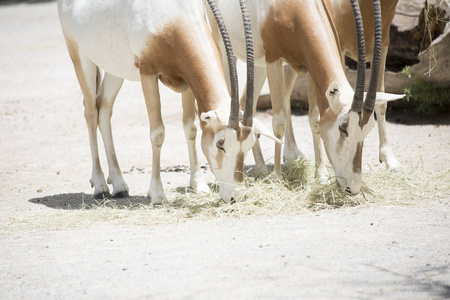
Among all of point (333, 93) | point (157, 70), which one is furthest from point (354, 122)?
point (157, 70)

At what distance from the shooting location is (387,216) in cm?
452

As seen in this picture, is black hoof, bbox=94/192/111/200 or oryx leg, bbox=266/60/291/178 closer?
oryx leg, bbox=266/60/291/178

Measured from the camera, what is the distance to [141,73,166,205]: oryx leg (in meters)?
5.55

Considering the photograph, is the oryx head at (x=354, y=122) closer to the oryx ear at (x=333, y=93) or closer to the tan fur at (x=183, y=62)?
the oryx ear at (x=333, y=93)

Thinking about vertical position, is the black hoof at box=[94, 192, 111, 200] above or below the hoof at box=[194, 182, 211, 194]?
below

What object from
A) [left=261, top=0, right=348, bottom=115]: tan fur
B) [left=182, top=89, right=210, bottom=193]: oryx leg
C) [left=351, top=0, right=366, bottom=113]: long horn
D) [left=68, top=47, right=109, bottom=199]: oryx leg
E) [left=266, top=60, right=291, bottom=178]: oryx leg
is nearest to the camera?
[left=351, top=0, right=366, bottom=113]: long horn

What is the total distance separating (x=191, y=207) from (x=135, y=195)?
4.11 ft

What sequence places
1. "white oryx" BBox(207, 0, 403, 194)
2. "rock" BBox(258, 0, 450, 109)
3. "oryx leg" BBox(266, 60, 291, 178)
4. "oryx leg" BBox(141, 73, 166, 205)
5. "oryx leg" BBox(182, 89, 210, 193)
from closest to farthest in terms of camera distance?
"white oryx" BBox(207, 0, 403, 194) → "oryx leg" BBox(141, 73, 166, 205) → "oryx leg" BBox(266, 60, 291, 178) → "oryx leg" BBox(182, 89, 210, 193) → "rock" BBox(258, 0, 450, 109)

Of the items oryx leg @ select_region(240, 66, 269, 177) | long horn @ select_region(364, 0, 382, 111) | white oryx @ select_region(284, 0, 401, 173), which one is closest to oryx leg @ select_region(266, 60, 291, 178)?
oryx leg @ select_region(240, 66, 269, 177)

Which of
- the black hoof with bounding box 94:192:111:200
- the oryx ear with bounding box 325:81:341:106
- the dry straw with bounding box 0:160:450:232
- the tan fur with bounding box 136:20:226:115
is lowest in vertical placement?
the black hoof with bounding box 94:192:111:200

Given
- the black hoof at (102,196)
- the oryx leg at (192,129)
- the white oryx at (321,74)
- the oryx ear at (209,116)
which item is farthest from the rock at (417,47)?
the oryx ear at (209,116)

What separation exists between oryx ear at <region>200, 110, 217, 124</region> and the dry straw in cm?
63

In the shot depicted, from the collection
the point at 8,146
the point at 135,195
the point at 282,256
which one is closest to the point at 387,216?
the point at 282,256

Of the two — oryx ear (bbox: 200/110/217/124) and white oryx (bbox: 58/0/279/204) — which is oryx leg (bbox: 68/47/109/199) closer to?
white oryx (bbox: 58/0/279/204)
